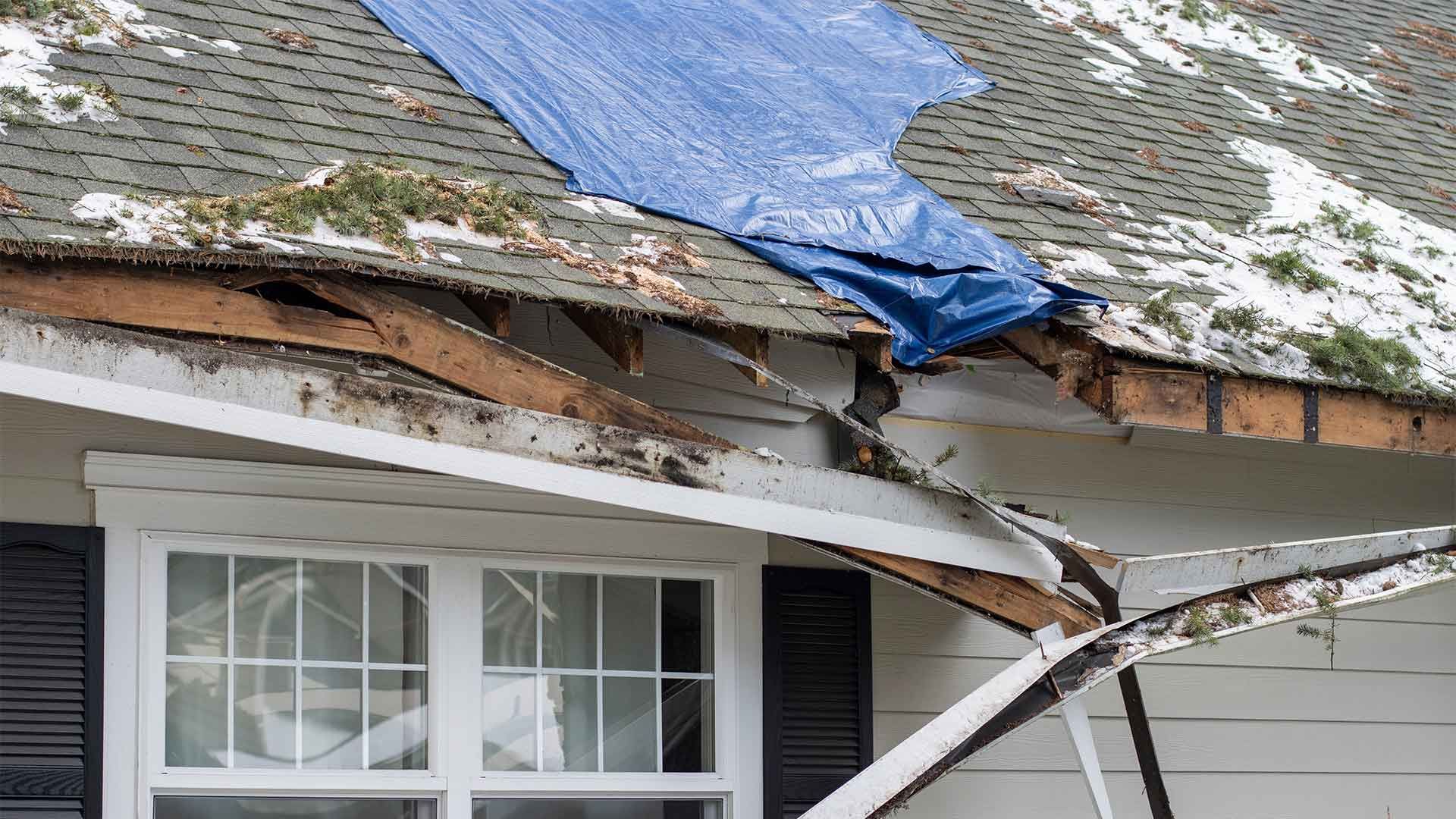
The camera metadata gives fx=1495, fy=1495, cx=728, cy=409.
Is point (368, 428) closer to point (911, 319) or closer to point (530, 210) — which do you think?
point (530, 210)

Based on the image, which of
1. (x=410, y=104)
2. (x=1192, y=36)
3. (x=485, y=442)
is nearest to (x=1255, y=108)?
(x=1192, y=36)

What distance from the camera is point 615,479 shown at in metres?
3.73

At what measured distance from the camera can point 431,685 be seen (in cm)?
452

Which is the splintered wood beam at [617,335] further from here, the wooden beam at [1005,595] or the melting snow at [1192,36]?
the melting snow at [1192,36]

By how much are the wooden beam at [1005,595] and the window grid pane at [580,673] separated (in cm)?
92

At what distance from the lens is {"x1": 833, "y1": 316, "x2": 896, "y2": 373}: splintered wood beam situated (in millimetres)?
4379

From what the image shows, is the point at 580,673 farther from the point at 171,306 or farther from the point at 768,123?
the point at 768,123

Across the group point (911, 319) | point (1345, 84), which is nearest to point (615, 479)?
point (911, 319)

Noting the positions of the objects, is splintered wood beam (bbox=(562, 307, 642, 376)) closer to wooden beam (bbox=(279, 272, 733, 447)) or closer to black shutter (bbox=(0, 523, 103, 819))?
wooden beam (bbox=(279, 272, 733, 447))

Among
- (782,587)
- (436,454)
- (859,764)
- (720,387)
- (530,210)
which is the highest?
(530,210)

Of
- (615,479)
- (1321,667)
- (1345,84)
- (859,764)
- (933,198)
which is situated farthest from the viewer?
(1345,84)

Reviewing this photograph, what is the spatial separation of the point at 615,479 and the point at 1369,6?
763 centimetres

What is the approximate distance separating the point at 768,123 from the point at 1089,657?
2.57 meters

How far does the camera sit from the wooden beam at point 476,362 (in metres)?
3.79
